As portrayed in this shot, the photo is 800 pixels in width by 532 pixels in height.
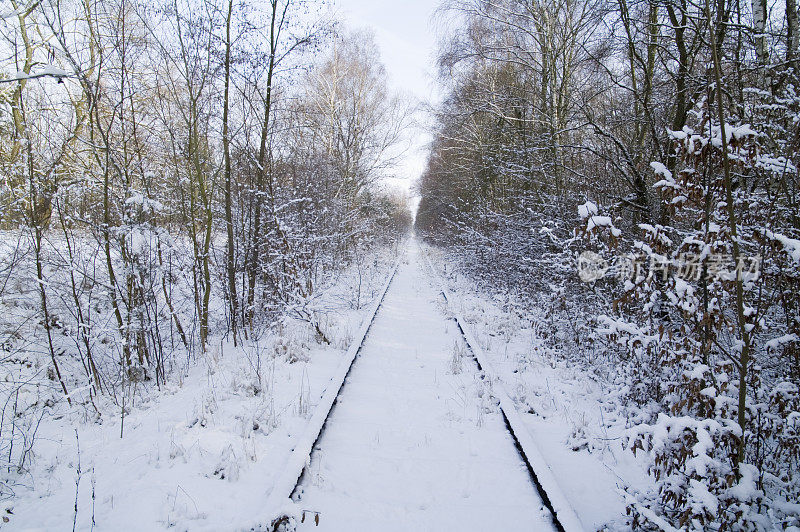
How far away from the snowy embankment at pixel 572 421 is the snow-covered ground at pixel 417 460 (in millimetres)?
363

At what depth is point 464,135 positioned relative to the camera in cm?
1497

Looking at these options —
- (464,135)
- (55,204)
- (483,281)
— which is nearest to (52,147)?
(55,204)

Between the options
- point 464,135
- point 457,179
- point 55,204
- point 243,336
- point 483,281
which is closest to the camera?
point 55,204

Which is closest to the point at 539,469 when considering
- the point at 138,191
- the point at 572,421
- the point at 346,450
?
the point at 572,421

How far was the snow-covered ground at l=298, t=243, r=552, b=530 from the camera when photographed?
263 cm

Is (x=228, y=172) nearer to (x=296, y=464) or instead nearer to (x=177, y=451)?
(x=177, y=451)

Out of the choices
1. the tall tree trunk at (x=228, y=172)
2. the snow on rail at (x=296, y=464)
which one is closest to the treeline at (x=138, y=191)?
the tall tree trunk at (x=228, y=172)

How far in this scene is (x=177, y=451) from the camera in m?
3.38

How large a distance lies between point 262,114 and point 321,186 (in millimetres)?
3932

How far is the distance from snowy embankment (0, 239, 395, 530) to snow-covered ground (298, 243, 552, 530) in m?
0.43

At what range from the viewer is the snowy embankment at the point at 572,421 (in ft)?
9.52

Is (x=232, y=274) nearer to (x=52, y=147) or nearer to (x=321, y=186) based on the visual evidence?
(x=52, y=147)

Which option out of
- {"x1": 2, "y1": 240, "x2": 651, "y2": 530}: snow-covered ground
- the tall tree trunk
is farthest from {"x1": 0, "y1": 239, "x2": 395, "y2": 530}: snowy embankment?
the tall tree trunk

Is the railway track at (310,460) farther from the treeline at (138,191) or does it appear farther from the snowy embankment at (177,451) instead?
the treeline at (138,191)
